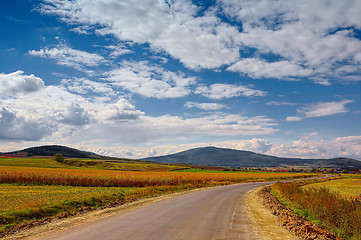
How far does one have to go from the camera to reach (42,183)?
40969mm

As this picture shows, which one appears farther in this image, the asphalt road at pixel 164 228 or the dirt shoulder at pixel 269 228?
the dirt shoulder at pixel 269 228

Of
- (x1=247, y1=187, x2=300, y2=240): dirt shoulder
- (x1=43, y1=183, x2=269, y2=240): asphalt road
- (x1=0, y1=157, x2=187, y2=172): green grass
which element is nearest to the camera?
(x1=43, y1=183, x2=269, y2=240): asphalt road

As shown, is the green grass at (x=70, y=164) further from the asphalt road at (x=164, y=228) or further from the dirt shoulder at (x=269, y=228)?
the dirt shoulder at (x=269, y=228)

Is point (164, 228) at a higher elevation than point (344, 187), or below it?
higher

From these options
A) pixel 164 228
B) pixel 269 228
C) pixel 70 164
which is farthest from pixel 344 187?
pixel 70 164

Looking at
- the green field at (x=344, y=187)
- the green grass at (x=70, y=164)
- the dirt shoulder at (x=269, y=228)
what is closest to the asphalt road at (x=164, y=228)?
the dirt shoulder at (x=269, y=228)

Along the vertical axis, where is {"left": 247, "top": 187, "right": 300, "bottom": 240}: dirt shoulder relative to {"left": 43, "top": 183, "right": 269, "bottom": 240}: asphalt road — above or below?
below

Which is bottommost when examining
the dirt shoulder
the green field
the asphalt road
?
the green field

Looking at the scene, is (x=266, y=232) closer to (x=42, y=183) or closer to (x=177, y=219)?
(x=177, y=219)

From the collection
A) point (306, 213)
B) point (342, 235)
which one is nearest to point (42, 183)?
point (306, 213)

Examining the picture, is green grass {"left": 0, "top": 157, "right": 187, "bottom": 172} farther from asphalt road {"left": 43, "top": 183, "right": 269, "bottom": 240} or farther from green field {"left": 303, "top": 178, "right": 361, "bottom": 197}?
asphalt road {"left": 43, "top": 183, "right": 269, "bottom": 240}

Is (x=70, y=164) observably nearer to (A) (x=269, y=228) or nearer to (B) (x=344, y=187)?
(B) (x=344, y=187)

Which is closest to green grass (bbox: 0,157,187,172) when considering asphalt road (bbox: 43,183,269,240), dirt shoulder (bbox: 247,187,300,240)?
asphalt road (bbox: 43,183,269,240)

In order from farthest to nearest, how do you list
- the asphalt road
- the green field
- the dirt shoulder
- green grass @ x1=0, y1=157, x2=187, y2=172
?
green grass @ x1=0, y1=157, x2=187, y2=172 < the green field < the dirt shoulder < the asphalt road
